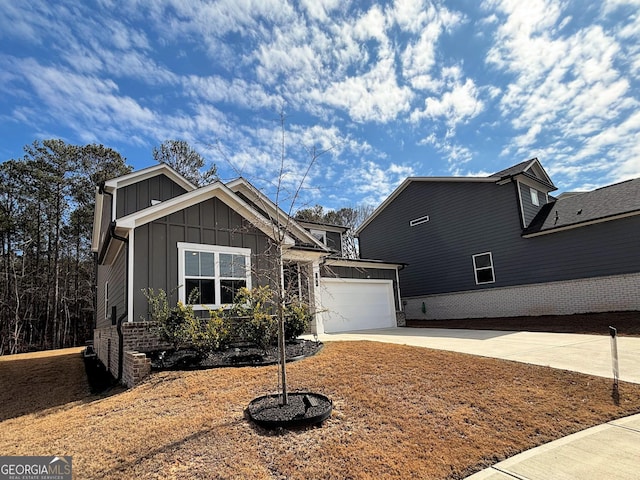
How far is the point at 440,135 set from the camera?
1351 centimetres

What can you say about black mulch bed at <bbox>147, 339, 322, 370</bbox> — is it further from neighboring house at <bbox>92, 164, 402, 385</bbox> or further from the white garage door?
the white garage door

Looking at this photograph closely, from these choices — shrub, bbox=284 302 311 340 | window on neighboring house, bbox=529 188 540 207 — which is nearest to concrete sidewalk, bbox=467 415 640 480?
shrub, bbox=284 302 311 340

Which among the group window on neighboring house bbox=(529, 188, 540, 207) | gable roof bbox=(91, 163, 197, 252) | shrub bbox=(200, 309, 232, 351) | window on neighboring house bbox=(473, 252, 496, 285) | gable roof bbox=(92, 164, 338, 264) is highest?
gable roof bbox=(91, 163, 197, 252)

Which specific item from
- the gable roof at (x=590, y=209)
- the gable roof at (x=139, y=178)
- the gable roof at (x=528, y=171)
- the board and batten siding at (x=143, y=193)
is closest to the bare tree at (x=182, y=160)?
the gable roof at (x=139, y=178)

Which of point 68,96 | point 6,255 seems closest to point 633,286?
point 68,96

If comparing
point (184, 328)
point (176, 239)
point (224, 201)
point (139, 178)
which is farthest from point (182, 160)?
point (184, 328)

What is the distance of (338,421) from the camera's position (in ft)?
14.3

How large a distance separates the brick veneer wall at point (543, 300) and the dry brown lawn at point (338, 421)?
971cm

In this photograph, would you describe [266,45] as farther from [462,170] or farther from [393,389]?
[462,170]

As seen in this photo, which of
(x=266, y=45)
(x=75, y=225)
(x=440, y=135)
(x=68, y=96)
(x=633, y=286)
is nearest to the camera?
(x=266, y=45)

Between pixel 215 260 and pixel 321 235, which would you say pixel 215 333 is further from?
pixel 321 235

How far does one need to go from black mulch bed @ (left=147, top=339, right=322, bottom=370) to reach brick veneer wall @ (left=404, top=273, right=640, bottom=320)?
36.8ft

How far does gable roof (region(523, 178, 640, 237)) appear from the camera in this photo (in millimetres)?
13170

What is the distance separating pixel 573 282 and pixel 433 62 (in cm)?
1004
